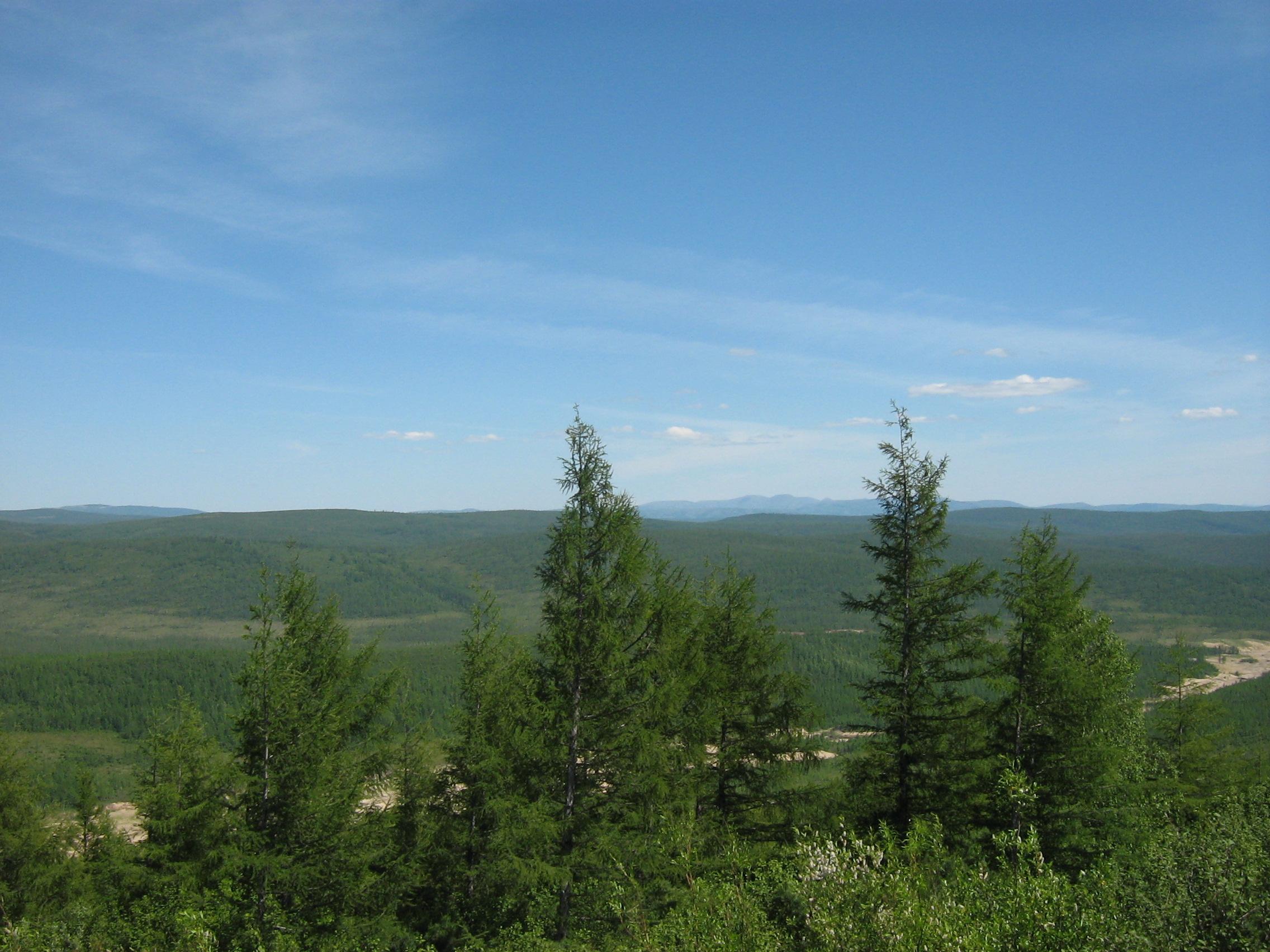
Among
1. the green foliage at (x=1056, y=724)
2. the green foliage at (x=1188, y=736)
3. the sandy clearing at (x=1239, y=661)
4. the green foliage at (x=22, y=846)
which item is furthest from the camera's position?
the sandy clearing at (x=1239, y=661)

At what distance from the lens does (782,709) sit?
18359 mm

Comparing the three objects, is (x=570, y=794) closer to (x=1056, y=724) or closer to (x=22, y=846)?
(x=1056, y=724)

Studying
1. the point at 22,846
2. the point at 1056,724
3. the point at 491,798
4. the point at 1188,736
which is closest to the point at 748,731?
the point at 1056,724

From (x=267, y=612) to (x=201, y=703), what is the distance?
Result: 108382mm

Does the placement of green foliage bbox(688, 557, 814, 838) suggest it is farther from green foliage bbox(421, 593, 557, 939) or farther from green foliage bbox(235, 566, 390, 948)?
green foliage bbox(235, 566, 390, 948)

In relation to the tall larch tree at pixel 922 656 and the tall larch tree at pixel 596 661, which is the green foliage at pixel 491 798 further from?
the tall larch tree at pixel 922 656

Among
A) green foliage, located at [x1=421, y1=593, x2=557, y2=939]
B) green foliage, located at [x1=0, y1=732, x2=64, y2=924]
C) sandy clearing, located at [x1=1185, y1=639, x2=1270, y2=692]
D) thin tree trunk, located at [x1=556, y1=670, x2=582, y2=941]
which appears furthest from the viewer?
sandy clearing, located at [x1=1185, y1=639, x2=1270, y2=692]

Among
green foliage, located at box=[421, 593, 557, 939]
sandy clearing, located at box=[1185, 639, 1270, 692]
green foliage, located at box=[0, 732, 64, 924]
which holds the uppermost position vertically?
green foliage, located at box=[421, 593, 557, 939]

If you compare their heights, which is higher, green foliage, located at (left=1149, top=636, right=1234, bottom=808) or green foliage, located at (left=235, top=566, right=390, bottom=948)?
green foliage, located at (left=235, top=566, right=390, bottom=948)

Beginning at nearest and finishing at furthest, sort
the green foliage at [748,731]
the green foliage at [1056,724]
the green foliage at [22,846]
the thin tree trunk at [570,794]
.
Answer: the thin tree trunk at [570,794] < the green foliage at [1056,724] < the green foliage at [748,731] < the green foliage at [22,846]

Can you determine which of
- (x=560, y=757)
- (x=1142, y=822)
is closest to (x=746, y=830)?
(x=560, y=757)

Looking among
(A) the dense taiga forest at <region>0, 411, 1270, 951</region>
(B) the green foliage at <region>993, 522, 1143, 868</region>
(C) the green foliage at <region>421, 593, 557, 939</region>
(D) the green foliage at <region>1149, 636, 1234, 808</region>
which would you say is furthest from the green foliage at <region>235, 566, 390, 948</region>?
(D) the green foliage at <region>1149, 636, 1234, 808</region>

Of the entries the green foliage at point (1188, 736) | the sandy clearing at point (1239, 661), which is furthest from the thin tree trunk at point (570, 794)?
the sandy clearing at point (1239, 661)

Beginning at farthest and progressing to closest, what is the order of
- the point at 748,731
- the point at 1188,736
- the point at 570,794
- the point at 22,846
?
the point at 1188,736 → the point at 22,846 → the point at 748,731 → the point at 570,794
